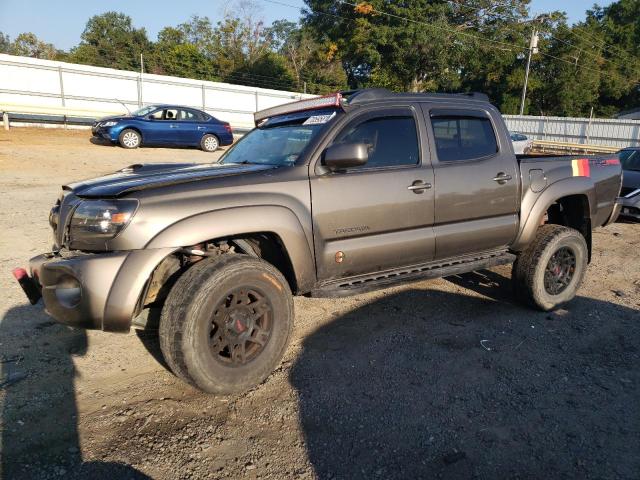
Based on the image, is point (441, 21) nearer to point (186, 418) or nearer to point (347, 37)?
point (347, 37)

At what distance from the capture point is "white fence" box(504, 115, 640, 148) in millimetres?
29469

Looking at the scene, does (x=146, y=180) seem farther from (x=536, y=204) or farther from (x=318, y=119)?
(x=536, y=204)

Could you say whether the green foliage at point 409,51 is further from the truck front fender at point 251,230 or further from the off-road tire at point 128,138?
the truck front fender at point 251,230

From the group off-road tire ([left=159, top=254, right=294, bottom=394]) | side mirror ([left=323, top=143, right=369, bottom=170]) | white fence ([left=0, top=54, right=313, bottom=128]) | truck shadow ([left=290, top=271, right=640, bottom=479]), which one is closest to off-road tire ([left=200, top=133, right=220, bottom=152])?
white fence ([left=0, top=54, right=313, bottom=128])

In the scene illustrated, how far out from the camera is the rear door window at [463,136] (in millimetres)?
4082

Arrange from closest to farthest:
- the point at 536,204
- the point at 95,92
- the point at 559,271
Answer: the point at 536,204, the point at 559,271, the point at 95,92

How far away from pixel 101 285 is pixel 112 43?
214 ft

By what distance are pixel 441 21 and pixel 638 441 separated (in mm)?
37593

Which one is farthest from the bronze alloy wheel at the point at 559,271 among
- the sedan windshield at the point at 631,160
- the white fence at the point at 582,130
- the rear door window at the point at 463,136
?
the white fence at the point at 582,130

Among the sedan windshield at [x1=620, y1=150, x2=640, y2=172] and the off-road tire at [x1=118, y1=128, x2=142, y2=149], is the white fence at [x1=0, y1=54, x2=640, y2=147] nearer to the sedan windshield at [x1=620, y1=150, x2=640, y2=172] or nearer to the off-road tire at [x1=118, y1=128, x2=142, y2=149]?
the off-road tire at [x1=118, y1=128, x2=142, y2=149]

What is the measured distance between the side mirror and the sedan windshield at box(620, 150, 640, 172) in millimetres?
8822

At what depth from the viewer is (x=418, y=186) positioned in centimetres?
380

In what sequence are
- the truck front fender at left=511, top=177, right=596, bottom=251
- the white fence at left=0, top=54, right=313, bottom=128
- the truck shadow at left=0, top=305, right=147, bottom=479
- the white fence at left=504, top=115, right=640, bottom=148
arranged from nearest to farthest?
the truck shadow at left=0, top=305, right=147, bottom=479, the truck front fender at left=511, top=177, right=596, bottom=251, the white fence at left=0, top=54, right=313, bottom=128, the white fence at left=504, top=115, right=640, bottom=148

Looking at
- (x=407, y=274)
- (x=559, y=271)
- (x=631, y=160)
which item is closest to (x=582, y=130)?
(x=631, y=160)
